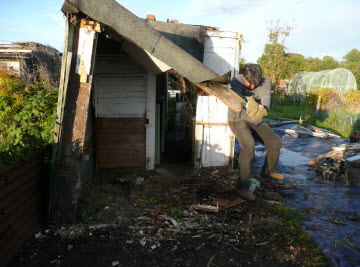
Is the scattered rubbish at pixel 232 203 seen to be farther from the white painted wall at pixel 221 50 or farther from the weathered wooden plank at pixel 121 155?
the white painted wall at pixel 221 50

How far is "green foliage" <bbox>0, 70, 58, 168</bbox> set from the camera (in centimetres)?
334

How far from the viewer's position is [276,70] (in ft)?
66.9

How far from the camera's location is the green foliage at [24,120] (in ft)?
11.0

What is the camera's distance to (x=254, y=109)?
15.4 ft

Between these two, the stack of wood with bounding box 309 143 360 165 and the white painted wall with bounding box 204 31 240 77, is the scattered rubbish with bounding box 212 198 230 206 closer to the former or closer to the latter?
the white painted wall with bounding box 204 31 240 77

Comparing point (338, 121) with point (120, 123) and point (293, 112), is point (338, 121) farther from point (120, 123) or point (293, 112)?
point (120, 123)

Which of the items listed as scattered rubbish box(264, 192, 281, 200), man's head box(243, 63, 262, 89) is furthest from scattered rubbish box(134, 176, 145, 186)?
man's head box(243, 63, 262, 89)

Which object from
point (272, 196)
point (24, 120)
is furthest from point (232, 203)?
point (24, 120)

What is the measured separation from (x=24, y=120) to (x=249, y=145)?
3.66 m

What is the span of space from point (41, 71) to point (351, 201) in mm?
12833

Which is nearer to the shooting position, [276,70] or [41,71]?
[41,71]

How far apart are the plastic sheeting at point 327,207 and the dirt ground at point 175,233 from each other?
234 millimetres

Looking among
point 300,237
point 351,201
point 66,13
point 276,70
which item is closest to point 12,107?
point 66,13

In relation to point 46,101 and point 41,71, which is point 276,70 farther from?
point 46,101
